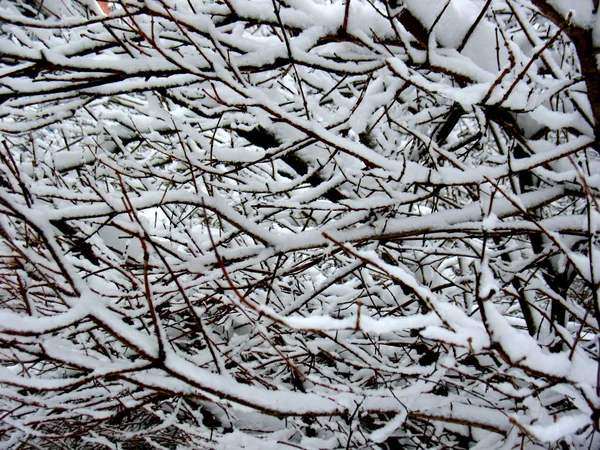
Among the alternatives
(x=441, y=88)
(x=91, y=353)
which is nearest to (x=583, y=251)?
(x=441, y=88)

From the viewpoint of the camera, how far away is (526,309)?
2.50 meters

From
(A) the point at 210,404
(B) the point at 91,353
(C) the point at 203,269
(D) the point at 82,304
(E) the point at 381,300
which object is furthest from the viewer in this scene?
(E) the point at 381,300

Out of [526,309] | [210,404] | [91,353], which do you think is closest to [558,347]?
[526,309]

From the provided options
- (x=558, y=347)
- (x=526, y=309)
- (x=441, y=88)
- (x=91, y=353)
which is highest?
(x=441, y=88)

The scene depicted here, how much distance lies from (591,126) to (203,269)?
1790mm

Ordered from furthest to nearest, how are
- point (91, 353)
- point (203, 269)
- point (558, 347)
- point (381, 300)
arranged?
point (381, 300)
point (91, 353)
point (558, 347)
point (203, 269)

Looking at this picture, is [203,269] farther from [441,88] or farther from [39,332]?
[441,88]

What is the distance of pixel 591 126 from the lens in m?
1.50

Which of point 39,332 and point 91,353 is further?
point 91,353

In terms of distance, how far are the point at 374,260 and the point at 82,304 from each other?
0.83 meters

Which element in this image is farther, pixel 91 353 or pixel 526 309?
pixel 91 353

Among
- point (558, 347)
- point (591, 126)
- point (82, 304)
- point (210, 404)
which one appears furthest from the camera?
point (210, 404)

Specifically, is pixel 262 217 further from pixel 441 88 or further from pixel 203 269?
pixel 441 88

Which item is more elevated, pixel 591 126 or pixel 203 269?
pixel 591 126
